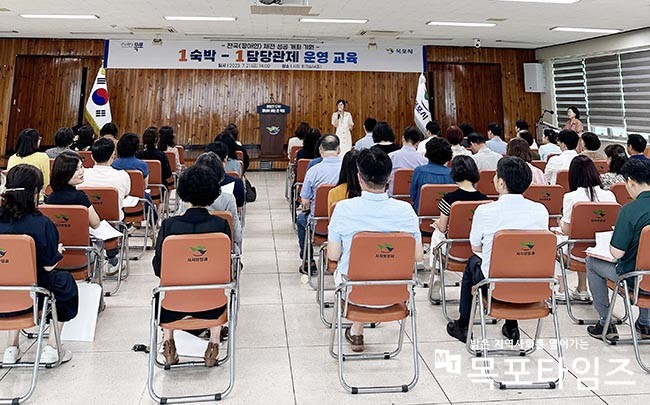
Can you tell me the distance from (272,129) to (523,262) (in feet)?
28.3

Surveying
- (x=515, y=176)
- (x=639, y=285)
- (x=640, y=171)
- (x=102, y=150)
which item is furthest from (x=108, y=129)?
(x=639, y=285)

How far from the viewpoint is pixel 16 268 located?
96.7 inches

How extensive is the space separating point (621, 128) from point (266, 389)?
1049 cm

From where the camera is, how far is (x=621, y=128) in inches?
401

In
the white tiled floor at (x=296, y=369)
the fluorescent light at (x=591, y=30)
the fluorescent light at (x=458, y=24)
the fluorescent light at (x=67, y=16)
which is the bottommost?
the white tiled floor at (x=296, y=369)

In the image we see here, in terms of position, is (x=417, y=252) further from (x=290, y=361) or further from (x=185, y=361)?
(x=185, y=361)

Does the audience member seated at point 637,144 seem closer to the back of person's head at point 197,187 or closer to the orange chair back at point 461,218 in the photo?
the orange chair back at point 461,218

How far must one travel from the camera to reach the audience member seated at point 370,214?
9.00 ft

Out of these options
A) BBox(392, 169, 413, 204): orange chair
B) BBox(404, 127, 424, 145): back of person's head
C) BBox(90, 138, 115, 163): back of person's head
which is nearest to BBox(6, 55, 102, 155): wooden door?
BBox(90, 138, 115, 163): back of person's head

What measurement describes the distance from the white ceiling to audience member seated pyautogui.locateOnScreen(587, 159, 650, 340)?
16.9ft

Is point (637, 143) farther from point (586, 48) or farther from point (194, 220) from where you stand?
point (586, 48)

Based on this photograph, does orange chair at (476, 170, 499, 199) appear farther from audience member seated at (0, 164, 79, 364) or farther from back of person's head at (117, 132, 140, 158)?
audience member seated at (0, 164, 79, 364)

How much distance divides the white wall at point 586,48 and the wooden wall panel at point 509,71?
32 centimetres

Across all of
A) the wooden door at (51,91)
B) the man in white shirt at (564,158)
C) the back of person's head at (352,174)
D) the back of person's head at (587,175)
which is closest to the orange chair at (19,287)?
the back of person's head at (352,174)
